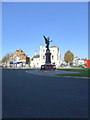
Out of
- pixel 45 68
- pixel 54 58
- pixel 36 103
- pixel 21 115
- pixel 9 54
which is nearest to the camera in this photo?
pixel 21 115

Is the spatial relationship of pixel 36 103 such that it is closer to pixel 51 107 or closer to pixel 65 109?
pixel 51 107

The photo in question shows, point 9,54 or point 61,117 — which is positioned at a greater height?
point 9,54

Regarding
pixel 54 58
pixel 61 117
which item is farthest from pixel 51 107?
pixel 54 58

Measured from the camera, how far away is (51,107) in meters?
6.76

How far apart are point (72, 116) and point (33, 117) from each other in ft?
4.30

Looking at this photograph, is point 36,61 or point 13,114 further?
point 36,61

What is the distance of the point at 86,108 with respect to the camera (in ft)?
22.0

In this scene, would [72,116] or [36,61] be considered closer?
[72,116]

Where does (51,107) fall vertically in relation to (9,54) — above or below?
below

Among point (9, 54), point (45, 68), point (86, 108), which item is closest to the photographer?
point (86, 108)

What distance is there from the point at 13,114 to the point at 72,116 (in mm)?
2044

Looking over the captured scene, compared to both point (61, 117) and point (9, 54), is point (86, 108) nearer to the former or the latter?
point (61, 117)

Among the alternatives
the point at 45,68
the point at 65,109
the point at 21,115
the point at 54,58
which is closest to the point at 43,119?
the point at 21,115

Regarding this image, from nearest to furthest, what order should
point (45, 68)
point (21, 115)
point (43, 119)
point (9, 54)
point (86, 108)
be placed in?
point (43, 119) < point (21, 115) < point (86, 108) < point (45, 68) < point (9, 54)
